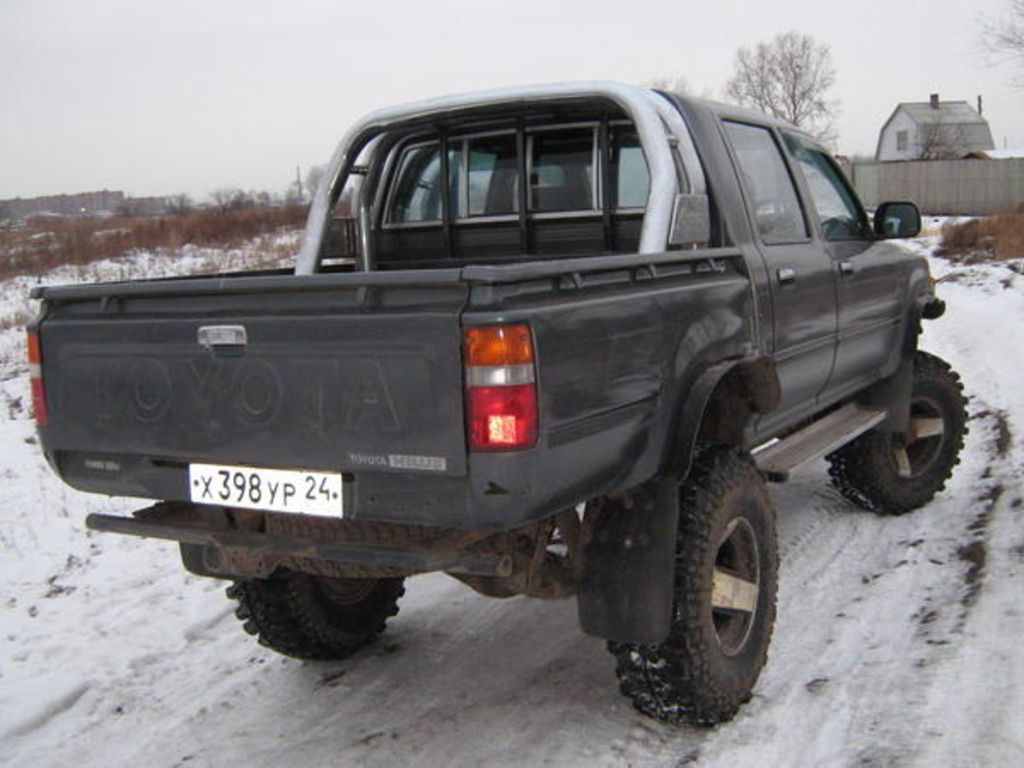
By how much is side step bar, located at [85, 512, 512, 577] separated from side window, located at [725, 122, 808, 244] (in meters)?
1.96

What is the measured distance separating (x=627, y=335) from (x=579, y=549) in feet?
2.37

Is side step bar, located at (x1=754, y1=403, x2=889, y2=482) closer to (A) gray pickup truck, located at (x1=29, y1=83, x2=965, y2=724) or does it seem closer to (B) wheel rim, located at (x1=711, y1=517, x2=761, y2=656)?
(A) gray pickup truck, located at (x1=29, y1=83, x2=965, y2=724)

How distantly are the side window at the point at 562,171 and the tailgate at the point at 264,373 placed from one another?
1.72m

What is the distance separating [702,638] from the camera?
Result: 3037mm

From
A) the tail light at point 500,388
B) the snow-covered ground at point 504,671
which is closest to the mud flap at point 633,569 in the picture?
the snow-covered ground at point 504,671

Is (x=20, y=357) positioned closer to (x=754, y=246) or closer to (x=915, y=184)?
(x=754, y=246)

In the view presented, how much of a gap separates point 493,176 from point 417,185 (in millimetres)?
404

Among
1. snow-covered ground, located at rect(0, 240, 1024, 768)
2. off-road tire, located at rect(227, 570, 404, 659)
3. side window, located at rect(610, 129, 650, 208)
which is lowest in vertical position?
snow-covered ground, located at rect(0, 240, 1024, 768)

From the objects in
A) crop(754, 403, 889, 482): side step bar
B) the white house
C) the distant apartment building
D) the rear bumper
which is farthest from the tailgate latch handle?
the white house

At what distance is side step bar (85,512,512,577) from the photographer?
2604 millimetres

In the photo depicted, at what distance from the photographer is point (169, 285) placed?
279 cm

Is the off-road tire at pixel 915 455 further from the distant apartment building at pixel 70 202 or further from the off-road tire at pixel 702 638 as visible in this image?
the distant apartment building at pixel 70 202

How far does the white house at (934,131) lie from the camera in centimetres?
6419

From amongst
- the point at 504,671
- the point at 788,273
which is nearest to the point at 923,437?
the point at 788,273
